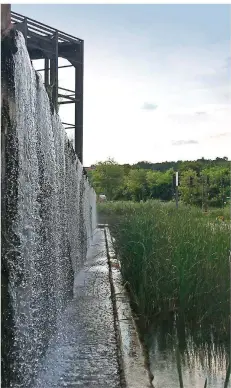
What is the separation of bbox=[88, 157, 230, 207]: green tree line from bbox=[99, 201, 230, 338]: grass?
2141cm

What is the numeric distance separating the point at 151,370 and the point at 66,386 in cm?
50

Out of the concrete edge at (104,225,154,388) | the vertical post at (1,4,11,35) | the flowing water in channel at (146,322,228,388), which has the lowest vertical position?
the flowing water in channel at (146,322,228,388)

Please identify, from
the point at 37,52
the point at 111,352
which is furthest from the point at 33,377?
the point at 37,52

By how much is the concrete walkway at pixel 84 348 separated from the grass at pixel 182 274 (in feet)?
1.06

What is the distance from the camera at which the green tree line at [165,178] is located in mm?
28531

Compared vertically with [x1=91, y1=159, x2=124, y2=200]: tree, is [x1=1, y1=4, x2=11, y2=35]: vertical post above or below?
above

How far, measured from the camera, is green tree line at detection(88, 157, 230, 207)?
28531 millimetres

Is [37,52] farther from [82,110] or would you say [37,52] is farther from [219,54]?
[219,54]

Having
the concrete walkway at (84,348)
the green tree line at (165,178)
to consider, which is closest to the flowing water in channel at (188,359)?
the concrete walkway at (84,348)

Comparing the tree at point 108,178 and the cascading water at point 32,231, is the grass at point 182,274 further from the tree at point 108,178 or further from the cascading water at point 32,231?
the tree at point 108,178

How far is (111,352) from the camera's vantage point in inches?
118

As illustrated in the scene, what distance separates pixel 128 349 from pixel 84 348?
0.25 meters

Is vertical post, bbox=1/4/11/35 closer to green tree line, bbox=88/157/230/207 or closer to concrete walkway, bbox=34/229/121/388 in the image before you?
concrete walkway, bbox=34/229/121/388

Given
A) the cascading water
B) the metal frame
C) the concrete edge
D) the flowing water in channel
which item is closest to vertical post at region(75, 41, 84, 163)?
the metal frame
